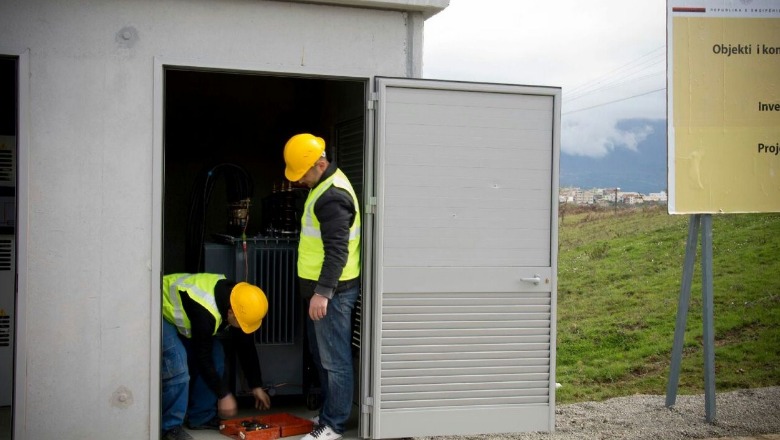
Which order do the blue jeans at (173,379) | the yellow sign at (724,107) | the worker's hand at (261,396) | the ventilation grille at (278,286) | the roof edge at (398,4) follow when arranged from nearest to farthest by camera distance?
the roof edge at (398,4) < the blue jeans at (173,379) < the worker's hand at (261,396) < the ventilation grille at (278,286) < the yellow sign at (724,107)

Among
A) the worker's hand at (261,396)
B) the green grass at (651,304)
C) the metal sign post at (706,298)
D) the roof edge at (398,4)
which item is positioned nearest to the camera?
the roof edge at (398,4)

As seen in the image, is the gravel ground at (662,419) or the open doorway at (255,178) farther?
the gravel ground at (662,419)

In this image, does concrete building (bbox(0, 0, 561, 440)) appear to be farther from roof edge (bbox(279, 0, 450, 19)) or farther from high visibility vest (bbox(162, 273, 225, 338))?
high visibility vest (bbox(162, 273, 225, 338))

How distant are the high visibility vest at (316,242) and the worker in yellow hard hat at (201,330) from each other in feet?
1.02

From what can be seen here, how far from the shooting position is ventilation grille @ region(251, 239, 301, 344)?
5.73m

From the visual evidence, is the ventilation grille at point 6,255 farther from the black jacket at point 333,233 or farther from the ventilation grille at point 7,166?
the black jacket at point 333,233

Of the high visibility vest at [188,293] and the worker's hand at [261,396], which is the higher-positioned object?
the high visibility vest at [188,293]

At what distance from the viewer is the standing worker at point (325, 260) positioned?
190 inches

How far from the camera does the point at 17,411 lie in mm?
4547

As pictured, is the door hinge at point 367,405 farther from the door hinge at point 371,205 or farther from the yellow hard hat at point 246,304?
the door hinge at point 371,205

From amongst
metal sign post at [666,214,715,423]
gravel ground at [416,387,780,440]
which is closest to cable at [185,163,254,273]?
gravel ground at [416,387,780,440]

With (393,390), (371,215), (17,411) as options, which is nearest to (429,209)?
(371,215)

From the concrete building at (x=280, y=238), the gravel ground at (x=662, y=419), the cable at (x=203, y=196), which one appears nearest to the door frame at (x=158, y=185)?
the concrete building at (x=280, y=238)

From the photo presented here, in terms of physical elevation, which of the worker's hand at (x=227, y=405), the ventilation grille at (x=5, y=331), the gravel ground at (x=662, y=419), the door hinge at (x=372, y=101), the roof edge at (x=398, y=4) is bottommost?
the gravel ground at (x=662, y=419)
